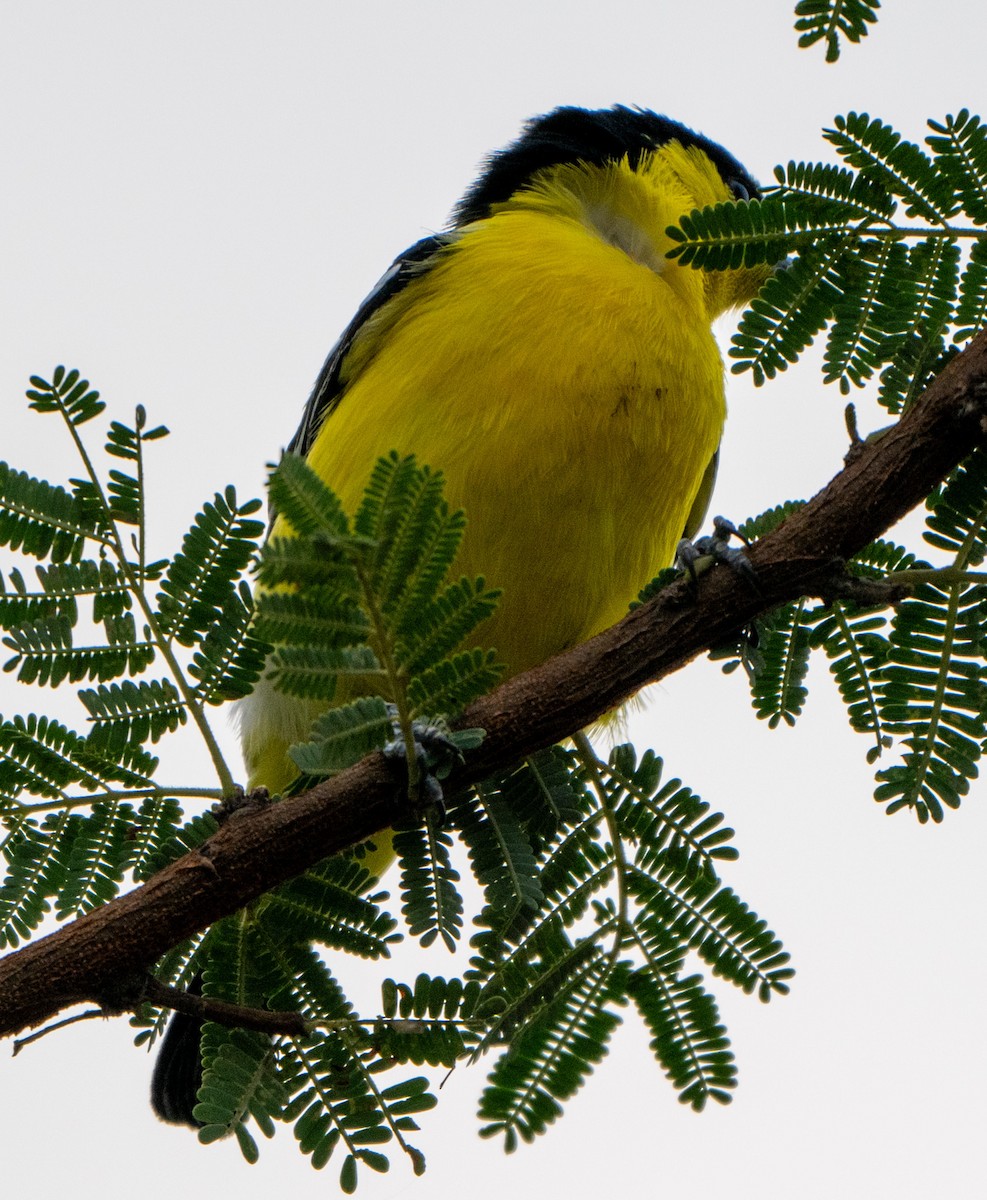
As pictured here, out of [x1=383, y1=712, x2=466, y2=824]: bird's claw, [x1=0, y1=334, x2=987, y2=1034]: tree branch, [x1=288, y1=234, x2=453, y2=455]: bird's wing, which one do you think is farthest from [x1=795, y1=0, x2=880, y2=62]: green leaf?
[x1=288, y1=234, x2=453, y2=455]: bird's wing

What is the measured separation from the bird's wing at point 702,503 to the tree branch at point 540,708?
212cm

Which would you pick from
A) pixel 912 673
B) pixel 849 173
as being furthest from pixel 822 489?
pixel 849 173

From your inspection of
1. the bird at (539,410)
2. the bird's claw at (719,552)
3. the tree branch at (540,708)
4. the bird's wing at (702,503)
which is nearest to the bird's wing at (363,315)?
the bird at (539,410)

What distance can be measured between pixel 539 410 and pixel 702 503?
129cm

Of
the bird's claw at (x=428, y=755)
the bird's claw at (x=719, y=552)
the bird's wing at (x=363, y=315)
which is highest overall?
the bird's wing at (x=363, y=315)

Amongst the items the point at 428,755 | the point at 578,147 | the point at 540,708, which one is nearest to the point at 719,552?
the point at 540,708

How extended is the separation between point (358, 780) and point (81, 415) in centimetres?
77

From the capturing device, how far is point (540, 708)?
2307 millimetres

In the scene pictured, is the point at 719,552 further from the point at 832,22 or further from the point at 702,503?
the point at 702,503

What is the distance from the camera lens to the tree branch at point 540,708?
7.04 ft

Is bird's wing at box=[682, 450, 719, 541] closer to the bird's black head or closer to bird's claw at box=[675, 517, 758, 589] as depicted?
the bird's black head

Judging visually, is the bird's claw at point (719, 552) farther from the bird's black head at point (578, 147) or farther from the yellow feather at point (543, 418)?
the bird's black head at point (578, 147)

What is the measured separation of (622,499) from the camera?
344cm

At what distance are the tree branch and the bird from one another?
104cm
